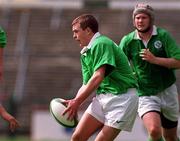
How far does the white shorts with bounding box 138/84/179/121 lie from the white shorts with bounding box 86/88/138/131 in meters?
0.96

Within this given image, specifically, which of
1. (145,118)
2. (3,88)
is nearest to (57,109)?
(145,118)

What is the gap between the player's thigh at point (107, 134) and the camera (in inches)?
346

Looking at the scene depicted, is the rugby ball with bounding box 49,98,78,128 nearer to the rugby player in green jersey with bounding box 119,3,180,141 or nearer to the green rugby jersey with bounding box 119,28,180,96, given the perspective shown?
the rugby player in green jersey with bounding box 119,3,180,141

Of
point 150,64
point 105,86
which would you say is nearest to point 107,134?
point 105,86

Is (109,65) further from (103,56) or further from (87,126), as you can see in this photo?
(87,126)

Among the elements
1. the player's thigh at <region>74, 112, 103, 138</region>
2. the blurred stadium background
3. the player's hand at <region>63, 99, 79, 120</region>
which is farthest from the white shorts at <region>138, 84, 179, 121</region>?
the blurred stadium background

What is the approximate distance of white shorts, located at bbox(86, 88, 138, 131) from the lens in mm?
8875

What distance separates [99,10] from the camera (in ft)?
83.9

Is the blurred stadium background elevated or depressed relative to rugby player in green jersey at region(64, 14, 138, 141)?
depressed

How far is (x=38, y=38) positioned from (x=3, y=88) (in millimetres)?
2523

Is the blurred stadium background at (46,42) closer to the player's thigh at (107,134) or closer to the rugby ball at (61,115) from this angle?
the rugby ball at (61,115)

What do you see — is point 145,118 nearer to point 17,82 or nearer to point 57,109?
point 57,109

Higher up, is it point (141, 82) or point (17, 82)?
point (141, 82)

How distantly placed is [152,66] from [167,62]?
0.34 meters
